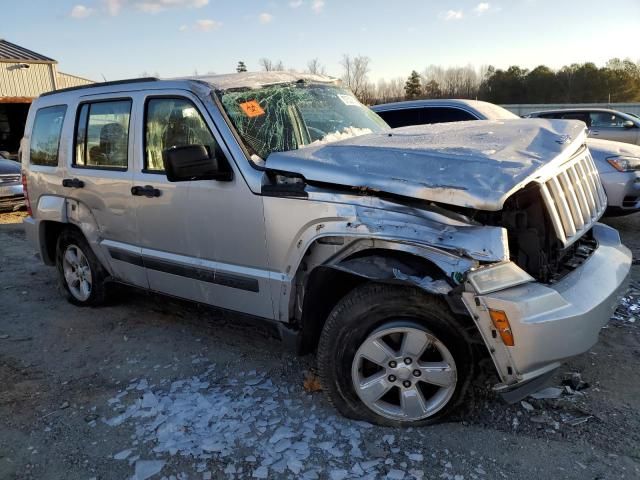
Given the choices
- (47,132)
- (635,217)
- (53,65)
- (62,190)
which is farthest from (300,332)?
(53,65)

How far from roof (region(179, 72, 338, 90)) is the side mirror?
0.63m

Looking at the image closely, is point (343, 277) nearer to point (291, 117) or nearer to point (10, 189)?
point (291, 117)

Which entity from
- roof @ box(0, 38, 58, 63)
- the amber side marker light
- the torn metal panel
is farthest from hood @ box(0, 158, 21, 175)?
roof @ box(0, 38, 58, 63)

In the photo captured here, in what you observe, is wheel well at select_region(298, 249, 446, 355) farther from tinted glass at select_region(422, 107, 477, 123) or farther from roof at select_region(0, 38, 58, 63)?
roof at select_region(0, 38, 58, 63)

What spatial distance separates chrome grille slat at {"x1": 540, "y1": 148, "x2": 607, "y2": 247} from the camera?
2.74m

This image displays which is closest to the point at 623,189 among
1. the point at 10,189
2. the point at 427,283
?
the point at 427,283

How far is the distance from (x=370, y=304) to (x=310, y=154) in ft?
3.14

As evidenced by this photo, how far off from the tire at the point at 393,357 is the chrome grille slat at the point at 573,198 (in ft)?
2.67

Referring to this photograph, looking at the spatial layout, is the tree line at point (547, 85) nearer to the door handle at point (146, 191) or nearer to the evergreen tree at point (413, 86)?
the evergreen tree at point (413, 86)

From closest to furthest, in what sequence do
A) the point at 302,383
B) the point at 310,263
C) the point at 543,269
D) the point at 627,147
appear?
the point at 543,269, the point at 310,263, the point at 302,383, the point at 627,147

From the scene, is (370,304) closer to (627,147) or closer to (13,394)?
(13,394)

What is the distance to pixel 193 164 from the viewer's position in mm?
2971

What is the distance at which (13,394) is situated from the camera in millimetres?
3457

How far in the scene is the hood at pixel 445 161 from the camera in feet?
7.90
